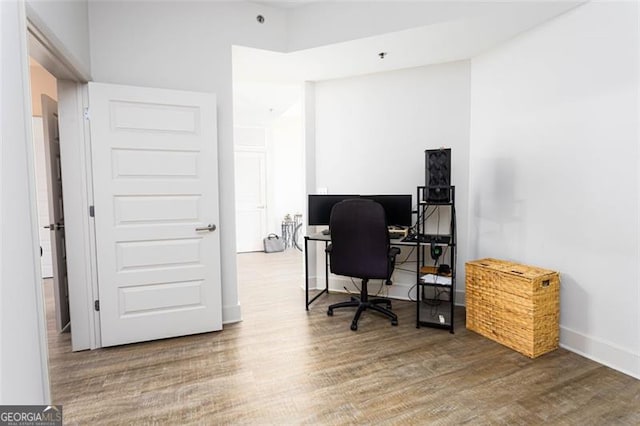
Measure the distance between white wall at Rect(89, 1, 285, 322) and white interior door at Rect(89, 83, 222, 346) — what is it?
7.1 inches

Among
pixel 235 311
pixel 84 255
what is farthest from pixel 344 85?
pixel 84 255

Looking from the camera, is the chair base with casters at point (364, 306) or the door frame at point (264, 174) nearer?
the chair base with casters at point (364, 306)

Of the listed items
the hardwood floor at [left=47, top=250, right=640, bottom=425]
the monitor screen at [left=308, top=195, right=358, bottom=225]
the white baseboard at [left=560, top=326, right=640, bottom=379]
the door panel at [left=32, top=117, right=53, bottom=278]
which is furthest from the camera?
the door panel at [left=32, top=117, right=53, bottom=278]

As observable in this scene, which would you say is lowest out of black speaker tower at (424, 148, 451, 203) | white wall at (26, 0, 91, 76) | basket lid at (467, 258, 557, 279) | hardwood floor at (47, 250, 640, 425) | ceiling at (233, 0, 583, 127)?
hardwood floor at (47, 250, 640, 425)

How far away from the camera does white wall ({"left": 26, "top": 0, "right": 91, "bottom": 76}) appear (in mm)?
1651

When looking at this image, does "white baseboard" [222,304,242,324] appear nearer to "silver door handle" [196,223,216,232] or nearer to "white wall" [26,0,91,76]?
"silver door handle" [196,223,216,232]

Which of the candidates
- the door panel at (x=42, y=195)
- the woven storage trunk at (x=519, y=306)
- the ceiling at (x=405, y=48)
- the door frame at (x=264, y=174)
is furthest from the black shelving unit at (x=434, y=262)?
the door panel at (x=42, y=195)

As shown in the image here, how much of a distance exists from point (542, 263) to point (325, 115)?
8.48 ft

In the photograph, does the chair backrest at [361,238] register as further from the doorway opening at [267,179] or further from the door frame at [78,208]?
the doorway opening at [267,179]

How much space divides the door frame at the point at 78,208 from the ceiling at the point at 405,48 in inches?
53.1

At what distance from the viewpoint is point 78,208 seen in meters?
2.46

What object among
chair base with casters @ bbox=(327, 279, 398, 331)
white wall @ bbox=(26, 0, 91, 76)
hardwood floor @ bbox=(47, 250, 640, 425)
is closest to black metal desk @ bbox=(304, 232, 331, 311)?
chair base with casters @ bbox=(327, 279, 398, 331)

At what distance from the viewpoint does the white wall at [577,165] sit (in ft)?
Answer: 6.98

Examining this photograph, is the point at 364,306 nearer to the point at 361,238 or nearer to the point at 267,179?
the point at 361,238
